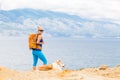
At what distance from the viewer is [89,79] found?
13.8m

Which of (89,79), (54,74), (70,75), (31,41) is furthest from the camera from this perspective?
(31,41)

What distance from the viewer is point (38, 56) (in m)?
19.3

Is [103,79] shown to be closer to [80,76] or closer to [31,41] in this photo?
[80,76]

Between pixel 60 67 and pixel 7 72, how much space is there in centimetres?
425

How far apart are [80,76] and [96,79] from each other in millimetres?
722

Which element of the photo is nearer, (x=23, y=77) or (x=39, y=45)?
(x=23, y=77)

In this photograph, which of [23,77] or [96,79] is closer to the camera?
[96,79]

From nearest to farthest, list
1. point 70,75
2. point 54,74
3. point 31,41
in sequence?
point 70,75, point 54,74, point 31,41

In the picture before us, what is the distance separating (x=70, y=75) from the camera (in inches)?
583

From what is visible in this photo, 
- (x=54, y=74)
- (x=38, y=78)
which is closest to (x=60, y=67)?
→ (x=54, y=74)

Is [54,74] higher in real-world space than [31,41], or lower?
lower

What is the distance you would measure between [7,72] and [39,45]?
11.6 feet

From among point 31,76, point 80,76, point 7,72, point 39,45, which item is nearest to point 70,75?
point 80,76

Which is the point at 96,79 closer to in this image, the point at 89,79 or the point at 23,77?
the point at 89,79
